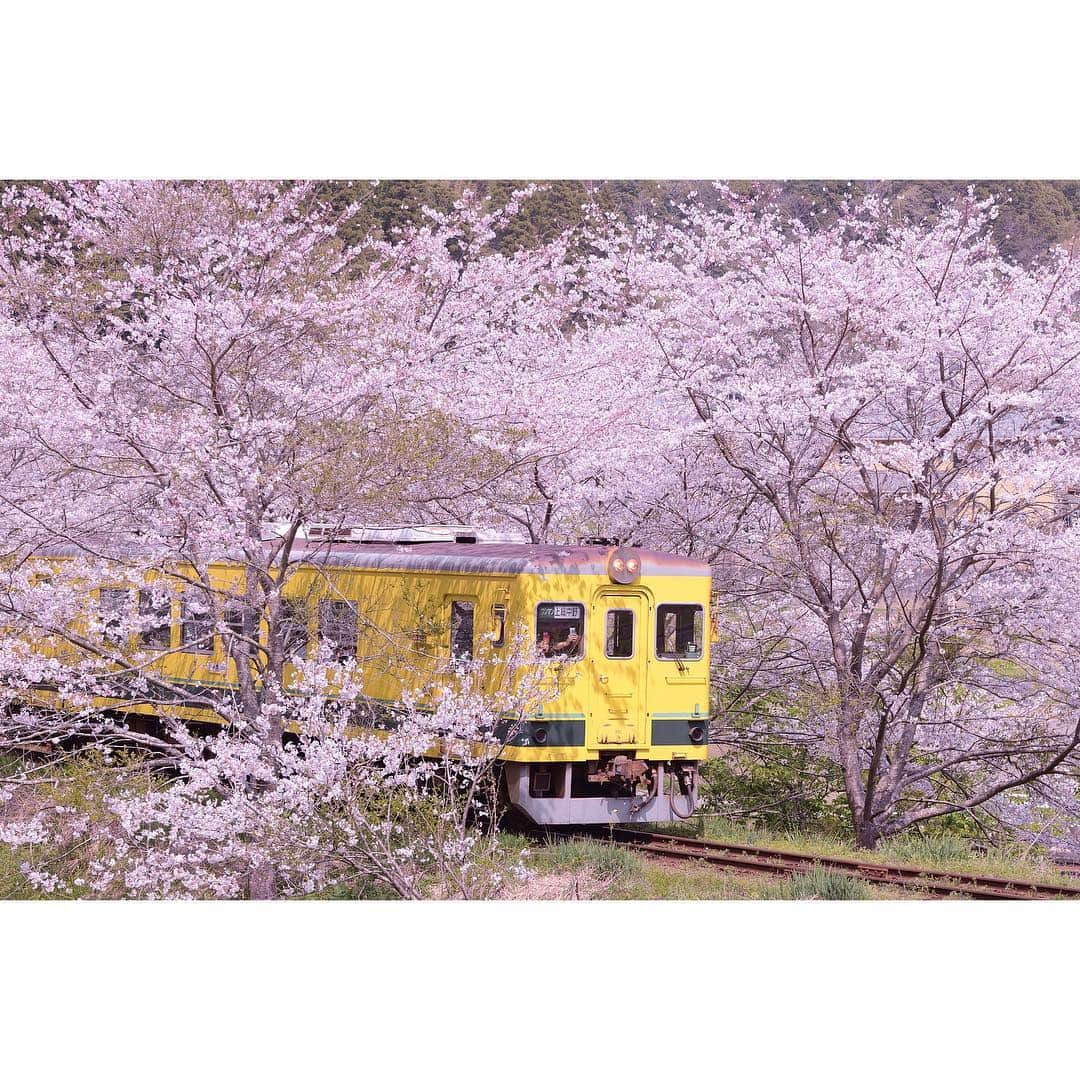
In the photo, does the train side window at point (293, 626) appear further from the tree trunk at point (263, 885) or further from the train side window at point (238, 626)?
the tree trunk at point (263, 885)

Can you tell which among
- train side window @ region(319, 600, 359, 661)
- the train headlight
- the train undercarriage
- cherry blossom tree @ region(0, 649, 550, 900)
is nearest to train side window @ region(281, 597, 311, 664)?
train side window @ region(319, 600, 359, 661)

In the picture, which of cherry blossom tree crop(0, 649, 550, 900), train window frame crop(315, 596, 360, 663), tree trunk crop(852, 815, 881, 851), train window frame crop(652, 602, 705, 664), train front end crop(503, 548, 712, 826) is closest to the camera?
cherry blossom tree crop(0, 649, 550, 900)

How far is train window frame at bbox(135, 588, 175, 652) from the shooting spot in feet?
28.4

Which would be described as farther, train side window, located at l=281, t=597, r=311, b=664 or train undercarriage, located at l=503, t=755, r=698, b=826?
train undercarriage, located at l=503, t=755, r=698, b=826

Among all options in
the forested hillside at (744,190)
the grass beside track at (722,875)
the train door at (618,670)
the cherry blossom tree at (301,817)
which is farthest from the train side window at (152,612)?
the forested hillside at (744,190)

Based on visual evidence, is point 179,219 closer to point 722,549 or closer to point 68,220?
point 68,220

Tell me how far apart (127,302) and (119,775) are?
168 inches

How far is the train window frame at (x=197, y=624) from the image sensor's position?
28.6ft

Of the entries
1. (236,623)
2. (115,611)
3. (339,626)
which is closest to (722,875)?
(339,626)

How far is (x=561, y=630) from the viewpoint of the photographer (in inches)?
389

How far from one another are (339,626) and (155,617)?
1.58 m

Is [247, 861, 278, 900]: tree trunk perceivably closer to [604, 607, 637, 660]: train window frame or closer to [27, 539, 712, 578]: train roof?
[27, 539, 712, 578]: train roof

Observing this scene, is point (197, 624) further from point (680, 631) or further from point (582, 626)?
point (680, 631)

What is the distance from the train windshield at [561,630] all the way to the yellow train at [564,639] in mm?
10
